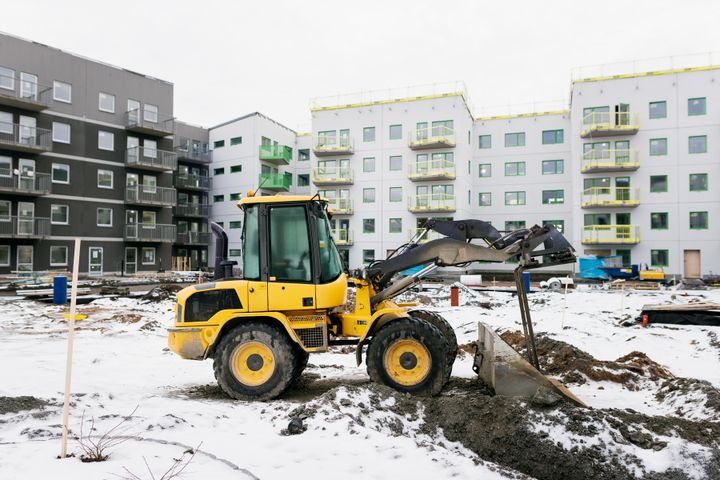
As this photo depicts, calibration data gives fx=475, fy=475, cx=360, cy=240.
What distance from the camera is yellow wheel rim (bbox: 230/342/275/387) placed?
23.6ft

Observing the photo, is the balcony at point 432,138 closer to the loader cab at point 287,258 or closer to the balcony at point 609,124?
the balcony at point 609,124

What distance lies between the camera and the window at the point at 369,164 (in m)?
47.0

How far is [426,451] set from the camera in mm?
5027

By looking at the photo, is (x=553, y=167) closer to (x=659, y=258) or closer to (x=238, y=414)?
(x=659, y=258)

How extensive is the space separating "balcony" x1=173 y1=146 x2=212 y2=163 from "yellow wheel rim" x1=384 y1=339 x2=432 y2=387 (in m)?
49.8

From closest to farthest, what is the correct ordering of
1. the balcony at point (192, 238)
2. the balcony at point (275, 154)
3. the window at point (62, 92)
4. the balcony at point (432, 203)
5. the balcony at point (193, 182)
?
the window at point (62, 92) → the balcony at point (432, 203) → the balcony at point (192, 238) → the balcony at point (193, 182) → the balcony at point (275, 154)

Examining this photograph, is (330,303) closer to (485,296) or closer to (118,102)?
(485,296)

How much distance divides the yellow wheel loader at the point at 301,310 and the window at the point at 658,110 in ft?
130

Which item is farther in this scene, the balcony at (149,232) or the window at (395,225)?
the window at (395,225)

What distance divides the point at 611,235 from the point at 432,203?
1518 cm

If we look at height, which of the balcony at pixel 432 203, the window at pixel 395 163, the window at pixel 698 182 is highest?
the window at pixel 395 163

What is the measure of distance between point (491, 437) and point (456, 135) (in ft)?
134

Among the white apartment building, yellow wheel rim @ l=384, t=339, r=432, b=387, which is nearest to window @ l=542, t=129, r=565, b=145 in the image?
the white apartment building

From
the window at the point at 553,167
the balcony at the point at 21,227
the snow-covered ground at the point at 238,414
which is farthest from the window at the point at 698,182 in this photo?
the balcony at the point at 21,227
